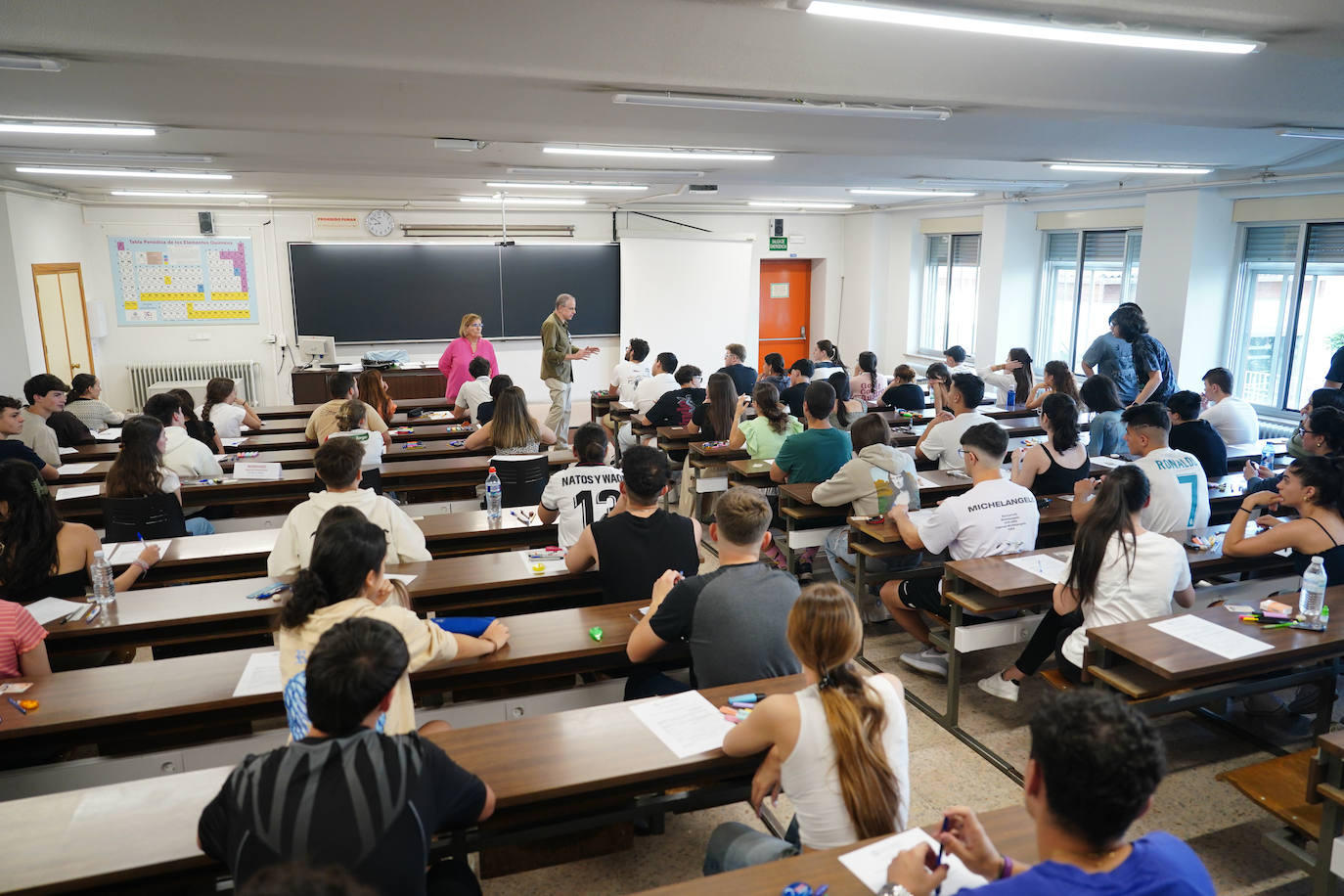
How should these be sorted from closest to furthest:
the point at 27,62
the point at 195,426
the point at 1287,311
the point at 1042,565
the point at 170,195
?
the point at 27,62
the point at 1042,565
the point at 195,426
the point at 1287,311
the point at 170,195

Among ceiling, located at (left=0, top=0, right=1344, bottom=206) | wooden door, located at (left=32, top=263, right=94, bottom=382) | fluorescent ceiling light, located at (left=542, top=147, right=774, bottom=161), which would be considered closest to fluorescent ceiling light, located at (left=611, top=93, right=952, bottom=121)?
ceiling, located at (left=0, top=0, right=1344, bottom=206)

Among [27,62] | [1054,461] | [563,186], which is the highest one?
[563,186]

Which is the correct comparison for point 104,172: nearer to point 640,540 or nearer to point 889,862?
point 640,540

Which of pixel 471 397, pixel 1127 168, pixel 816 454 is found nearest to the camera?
pixel 816 454

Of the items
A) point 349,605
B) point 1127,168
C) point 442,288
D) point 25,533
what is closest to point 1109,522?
point 349,605

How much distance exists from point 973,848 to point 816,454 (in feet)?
11.9

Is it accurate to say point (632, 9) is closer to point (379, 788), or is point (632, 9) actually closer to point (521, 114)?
point (521, 114)

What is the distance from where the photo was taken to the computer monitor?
36.1 feet

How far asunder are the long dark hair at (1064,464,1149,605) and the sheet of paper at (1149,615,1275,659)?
0.82ft

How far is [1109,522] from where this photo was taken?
320 cm

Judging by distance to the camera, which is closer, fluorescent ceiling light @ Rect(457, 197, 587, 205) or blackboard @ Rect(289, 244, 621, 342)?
fluorescent ceiling light @ Rect(457, 197, 587, 205)

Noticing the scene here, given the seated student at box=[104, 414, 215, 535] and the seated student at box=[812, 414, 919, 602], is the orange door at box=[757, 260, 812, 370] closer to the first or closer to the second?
the seated student at box=[812, 414, 919, 602]

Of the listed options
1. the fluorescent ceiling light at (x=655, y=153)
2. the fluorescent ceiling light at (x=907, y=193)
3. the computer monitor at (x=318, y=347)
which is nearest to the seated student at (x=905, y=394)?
the fluorescent ceiling light at (x=655, y=153)

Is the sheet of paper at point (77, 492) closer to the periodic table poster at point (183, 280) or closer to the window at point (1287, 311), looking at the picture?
the periodic table poster at point (183, 280)
